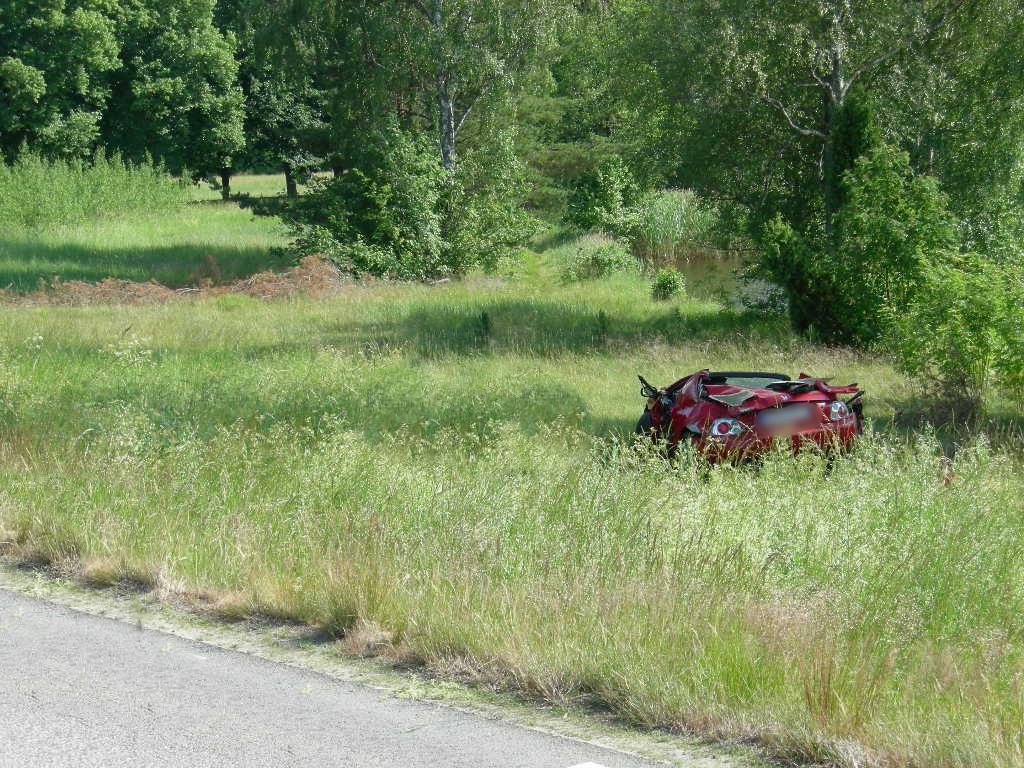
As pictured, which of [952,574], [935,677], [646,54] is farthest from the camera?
[646,54]

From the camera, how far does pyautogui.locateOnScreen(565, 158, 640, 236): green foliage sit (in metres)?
45.2

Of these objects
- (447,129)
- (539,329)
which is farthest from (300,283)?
(447,129)

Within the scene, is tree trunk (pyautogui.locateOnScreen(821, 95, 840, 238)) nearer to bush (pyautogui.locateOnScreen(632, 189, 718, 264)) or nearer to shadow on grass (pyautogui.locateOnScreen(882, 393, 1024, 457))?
shadow on grass (pyautogui.locateOnScreen(882, 393, 1024, 457))

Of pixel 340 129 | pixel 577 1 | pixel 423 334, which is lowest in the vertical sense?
pixel 423 334

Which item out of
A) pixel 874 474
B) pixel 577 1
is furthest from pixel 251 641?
pixel 577 1

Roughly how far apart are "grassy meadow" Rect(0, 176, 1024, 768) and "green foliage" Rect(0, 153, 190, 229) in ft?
123

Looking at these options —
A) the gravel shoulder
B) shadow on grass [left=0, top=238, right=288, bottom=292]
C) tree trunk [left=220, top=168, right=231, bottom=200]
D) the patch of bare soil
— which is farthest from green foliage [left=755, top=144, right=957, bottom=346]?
tree trunk [left=220, top=168, right=231, bottom=200]

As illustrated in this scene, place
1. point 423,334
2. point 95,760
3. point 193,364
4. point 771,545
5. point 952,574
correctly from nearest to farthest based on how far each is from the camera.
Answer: point 95,760, point 952,574, point 771,545, point 193,364, point 423,334

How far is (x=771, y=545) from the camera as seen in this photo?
6691 millimetres

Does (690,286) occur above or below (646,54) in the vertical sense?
below

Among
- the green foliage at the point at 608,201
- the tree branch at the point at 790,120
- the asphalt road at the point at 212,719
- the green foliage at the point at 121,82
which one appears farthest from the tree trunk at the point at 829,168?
the green foliage at the point at 121,82

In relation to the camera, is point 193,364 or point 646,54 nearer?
point 193,364

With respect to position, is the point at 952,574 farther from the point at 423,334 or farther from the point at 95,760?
the point at 423,334

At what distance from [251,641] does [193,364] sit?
39.1ft
